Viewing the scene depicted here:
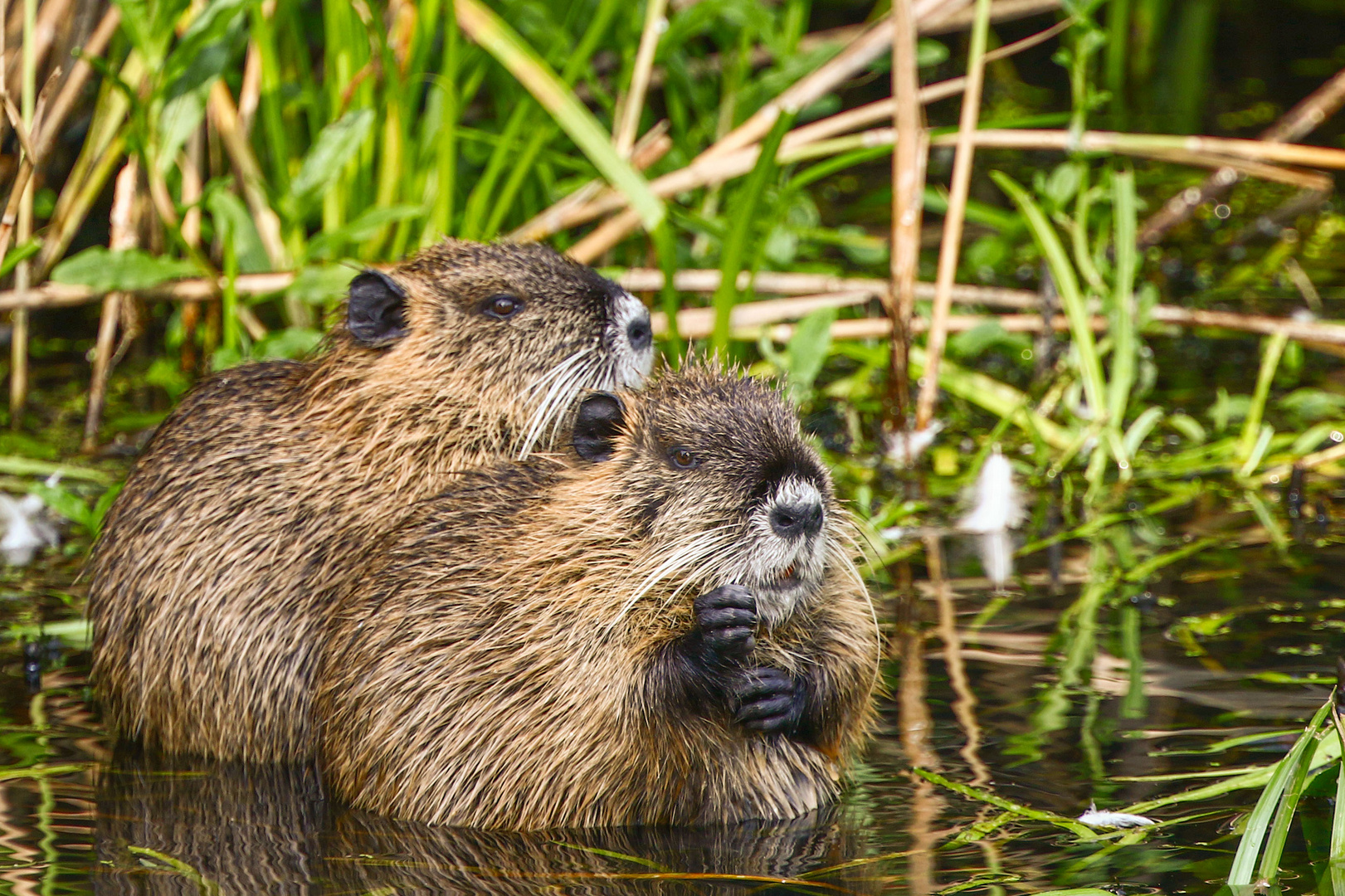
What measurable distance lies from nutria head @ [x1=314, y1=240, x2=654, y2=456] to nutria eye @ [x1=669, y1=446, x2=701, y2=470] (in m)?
0.54

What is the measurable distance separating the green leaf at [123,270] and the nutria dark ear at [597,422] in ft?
4.91

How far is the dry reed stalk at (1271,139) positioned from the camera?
418cm

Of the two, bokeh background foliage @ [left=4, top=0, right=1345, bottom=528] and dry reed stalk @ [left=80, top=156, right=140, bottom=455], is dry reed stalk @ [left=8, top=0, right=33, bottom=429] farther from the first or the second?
dry reed stalk @ [left=80, top=156, right=140, bottom=455]

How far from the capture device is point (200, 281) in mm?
4164

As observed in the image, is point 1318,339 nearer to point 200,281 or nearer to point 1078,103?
point 1078,103

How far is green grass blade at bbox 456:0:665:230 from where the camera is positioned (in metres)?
3.79

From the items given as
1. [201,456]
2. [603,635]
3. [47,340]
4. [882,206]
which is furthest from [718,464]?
[882,206]

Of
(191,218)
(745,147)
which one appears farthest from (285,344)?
(745,147)

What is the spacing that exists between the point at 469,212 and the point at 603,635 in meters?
2.06

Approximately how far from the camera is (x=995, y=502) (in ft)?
12.0

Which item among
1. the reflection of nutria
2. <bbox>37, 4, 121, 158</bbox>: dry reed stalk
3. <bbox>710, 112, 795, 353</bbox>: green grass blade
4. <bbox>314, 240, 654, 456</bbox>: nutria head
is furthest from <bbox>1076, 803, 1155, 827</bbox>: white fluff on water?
<bbox>37, 4, 121, 158</bbox>: dry reed stalk

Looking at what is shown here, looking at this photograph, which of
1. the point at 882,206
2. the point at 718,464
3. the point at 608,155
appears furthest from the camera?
the point at 882,206

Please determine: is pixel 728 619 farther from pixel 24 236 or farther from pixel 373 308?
pixel 24 236

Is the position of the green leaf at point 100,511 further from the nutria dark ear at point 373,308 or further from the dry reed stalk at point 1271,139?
the dry reed stalk at point 1271,139
